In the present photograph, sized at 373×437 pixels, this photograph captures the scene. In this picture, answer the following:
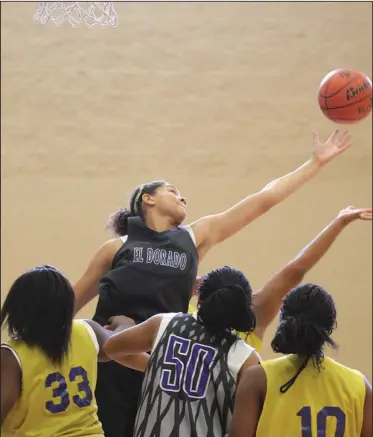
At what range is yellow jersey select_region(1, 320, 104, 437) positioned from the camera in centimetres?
230

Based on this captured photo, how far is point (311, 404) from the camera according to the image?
2.31m

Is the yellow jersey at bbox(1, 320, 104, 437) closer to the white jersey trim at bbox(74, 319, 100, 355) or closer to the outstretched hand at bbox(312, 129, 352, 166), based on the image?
the white jersey trim at bbox(74, 319, 100, 355)

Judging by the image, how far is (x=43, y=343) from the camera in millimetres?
2346

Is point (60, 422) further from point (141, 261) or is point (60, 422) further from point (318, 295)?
point (141, 261)

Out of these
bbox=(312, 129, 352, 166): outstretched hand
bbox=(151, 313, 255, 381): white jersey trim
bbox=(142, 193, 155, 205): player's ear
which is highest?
bbox=(312, 129, 352, 166): outstretched hand

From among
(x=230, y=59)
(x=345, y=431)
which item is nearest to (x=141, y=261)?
(x=345, y=431)

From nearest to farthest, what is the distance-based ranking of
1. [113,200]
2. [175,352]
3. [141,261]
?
1. [175,352]
2. [141,261]
3. [113,200]

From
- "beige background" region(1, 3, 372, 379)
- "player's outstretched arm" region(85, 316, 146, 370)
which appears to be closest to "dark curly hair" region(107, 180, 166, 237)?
"player's outstretched arm" region(85, 316, 146, 370)

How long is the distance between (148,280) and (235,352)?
3.34ft

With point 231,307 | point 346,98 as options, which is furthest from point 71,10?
point 231,307

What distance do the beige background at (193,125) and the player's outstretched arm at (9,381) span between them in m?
5.17

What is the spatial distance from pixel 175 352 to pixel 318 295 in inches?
17.6

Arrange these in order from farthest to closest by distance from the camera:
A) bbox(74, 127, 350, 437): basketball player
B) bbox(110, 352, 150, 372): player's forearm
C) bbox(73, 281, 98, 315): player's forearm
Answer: bbox(73, 281, 98, 315): player's forearm
bbox(74, 127, 350, 437): basketball player
bbox(110, 352, 150, 372): player's forearm

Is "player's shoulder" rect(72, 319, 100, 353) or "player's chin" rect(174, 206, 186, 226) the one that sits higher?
"player's chin" rect(174, 206, 186, 226)
